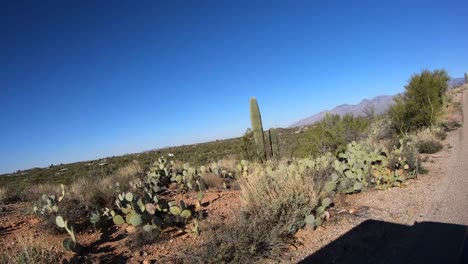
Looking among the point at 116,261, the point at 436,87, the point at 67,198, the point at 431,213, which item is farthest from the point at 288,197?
the point at 436,87

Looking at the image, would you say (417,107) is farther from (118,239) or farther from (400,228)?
(118,239)

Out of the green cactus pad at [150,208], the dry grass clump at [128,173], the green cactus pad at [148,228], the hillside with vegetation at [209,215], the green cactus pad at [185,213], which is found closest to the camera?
the hillside with vegetation at [209,215]

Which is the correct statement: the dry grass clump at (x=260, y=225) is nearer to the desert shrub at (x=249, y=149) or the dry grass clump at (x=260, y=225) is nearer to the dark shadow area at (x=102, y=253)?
the dark shadow area at (x=102, y=253)

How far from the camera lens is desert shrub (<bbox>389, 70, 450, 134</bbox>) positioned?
17109 mm

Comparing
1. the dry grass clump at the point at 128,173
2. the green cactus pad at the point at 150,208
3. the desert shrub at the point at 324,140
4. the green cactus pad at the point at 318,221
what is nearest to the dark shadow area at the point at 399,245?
the green cactus pad at the point at 318,221

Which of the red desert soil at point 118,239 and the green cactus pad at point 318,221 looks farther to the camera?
the green cactus pad at point 318,221

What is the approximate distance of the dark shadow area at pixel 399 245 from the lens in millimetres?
4168

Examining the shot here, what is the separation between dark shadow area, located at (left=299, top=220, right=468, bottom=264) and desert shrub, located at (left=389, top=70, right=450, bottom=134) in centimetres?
1281

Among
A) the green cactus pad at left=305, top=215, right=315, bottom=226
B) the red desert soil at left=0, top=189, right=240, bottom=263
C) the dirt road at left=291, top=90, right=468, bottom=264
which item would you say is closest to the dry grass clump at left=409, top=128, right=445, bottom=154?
the dirt road at left=291, top=90, right=468, bottom=264

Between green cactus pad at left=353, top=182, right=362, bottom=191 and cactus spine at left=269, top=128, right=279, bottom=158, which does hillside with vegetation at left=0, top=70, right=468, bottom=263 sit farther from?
cactus spine at left=269, top=128, right=279, bottom=158

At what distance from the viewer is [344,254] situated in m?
4.67

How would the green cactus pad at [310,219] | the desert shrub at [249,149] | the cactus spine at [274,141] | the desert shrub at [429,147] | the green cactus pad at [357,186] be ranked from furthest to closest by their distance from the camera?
the cactus spine at [274,141]
the desert shrub at [249,149]
the desert shrub at [429,147]
the green cactus pad at [357,186]
the green cactus pad at [310,219]

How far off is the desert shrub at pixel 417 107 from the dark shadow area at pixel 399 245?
42.0 feet

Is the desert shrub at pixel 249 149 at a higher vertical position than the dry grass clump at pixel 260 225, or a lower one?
higher
